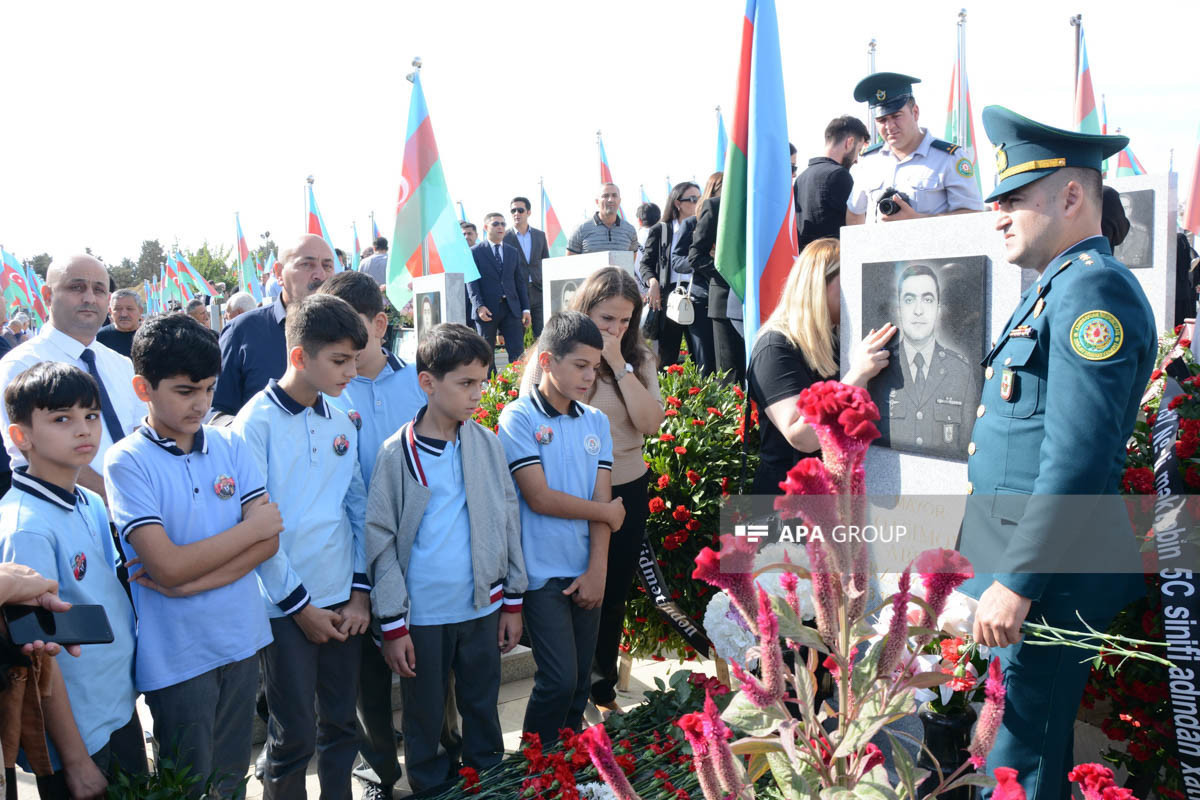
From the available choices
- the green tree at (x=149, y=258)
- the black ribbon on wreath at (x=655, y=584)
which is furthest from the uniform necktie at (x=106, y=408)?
the green tree at (x=149, y=258)

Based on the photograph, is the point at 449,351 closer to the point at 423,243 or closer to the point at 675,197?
the point at 675,197

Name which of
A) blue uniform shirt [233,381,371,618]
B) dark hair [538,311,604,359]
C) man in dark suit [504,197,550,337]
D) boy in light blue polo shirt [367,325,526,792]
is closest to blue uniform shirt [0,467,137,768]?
blue uniform shirt [233,381,371,618]

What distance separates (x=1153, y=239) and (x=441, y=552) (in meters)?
3.82

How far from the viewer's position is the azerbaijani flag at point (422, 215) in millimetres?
8094

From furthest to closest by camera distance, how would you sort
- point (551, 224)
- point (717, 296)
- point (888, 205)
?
1. point (551, 224)
2. point (717, 296)
3. point (888, 205)

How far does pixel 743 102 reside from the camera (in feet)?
14.7

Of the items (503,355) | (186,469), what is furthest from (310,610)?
(503,355)

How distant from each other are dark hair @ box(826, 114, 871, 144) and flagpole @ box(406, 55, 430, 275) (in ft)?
13.3

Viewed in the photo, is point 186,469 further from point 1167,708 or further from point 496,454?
point 1167,708

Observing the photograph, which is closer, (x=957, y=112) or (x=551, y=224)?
(x=957, y=112)

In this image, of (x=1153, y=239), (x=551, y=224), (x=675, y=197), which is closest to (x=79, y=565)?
(x=1153, y=239)

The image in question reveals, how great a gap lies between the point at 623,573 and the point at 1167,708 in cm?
186

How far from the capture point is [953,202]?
4293mm

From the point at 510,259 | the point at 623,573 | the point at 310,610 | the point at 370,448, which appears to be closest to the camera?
the point at 310,610
